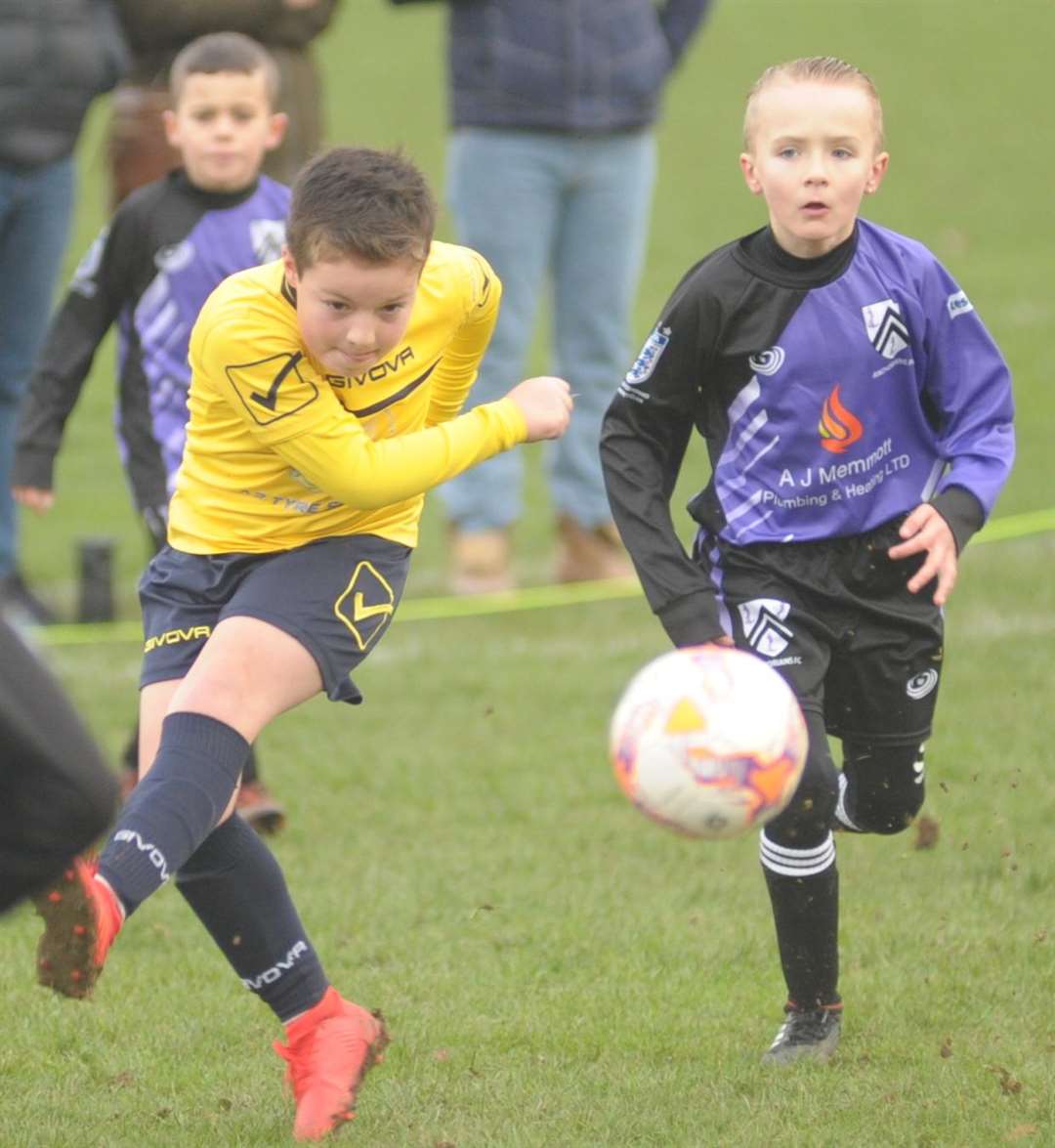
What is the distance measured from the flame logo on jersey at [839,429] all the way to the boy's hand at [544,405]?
518mm

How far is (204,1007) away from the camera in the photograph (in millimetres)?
4832

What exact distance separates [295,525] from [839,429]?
3.65 ft

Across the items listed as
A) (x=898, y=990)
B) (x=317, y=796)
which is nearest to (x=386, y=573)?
(x=898, y=990)

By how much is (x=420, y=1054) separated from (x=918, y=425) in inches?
65.3

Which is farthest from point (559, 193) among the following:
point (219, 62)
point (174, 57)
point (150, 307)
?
point (150, 307)

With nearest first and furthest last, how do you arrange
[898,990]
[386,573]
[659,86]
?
[386,573] < [898,990] < [659,86]

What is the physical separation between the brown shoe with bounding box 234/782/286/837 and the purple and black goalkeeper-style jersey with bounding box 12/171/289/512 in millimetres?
834

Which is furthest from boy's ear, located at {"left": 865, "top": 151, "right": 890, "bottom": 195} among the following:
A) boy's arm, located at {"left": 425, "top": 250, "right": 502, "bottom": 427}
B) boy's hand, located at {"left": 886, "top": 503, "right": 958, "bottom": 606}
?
boy's arm, located at {"left": 425, "top": 250, "right": 502, "bottom": 427}

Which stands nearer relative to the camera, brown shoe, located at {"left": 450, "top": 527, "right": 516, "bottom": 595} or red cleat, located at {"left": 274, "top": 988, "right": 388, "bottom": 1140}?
red cleat, located at {"left": 274, "top": 988, "right": 388, "bottom": 1140}

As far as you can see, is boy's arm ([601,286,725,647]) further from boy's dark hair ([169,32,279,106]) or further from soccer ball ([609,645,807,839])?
boy's dark hair ([169,32,279,106])

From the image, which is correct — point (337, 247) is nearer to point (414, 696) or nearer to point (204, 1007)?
point (204, 1007)

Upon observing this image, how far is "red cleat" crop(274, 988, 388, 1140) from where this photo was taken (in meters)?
4.09

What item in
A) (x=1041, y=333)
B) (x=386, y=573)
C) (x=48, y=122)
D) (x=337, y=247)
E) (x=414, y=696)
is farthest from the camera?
(x=1041, y=333)

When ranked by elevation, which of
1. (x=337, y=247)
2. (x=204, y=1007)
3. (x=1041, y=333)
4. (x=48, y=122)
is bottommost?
(x=1041, y=333)
